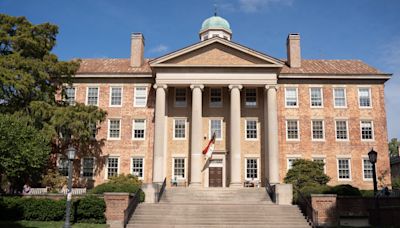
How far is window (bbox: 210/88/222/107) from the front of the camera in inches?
1532

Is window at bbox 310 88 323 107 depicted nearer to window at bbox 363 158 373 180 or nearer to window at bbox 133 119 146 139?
window at bbox 363 158 373 180

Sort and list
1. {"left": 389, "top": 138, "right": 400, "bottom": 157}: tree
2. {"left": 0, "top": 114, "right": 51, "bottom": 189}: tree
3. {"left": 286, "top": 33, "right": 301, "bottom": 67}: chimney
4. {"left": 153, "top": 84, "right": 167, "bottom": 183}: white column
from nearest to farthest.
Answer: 1. {"left": 0, "top": 114, "right": 51, "bottom": 189}: tree
2. {"left": 153, "top": 84, "right": 167, "bottom": 183}: white column
3. {"left": 286, "top": 33, "right": 301, "bottom": 67}: chimney
4. {"left": 389, "top": 138, "right": 400, "bottom": 157}: tree

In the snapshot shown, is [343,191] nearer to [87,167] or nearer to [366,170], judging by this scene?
[366,170]

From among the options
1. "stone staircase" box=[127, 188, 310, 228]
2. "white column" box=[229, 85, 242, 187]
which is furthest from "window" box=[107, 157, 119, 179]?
"stone staircase" box=[127, 188, 310, 228]

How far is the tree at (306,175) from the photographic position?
32750 mm

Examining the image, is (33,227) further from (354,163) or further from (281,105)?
(354,163)

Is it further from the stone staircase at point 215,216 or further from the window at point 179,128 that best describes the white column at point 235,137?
the stone staircase at point 215,216

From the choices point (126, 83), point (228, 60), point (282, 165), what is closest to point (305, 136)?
point (282, 165)

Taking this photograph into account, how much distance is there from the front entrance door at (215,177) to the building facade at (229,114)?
87 millimetres

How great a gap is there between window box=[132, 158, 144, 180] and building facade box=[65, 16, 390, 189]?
9 centimetres

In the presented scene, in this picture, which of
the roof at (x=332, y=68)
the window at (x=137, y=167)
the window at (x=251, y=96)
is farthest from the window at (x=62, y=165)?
the roof at (x=332, y=68)

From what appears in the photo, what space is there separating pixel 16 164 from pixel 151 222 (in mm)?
8185

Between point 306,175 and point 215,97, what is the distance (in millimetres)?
10977

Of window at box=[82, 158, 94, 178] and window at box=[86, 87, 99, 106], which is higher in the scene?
window at box=[86, 87, 99, 106]
